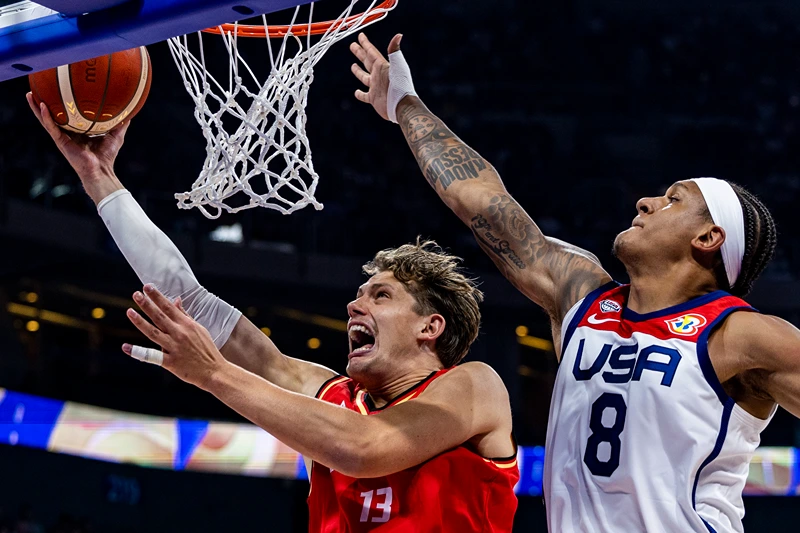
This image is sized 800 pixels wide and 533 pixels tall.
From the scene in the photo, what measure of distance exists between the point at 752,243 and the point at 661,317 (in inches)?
11.6

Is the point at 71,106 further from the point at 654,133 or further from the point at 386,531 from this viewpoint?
the point at 654,133

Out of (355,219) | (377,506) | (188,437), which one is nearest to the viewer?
(377,506)

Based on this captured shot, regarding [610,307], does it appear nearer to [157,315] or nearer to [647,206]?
[647,206]

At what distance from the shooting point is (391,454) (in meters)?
2.26

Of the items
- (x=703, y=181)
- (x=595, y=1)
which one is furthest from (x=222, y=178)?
(x=595, y=1)

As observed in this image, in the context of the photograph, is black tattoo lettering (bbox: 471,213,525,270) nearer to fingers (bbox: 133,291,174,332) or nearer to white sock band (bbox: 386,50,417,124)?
white sock band (bbox: 386,50,417,124)

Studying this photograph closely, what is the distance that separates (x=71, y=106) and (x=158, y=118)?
9260mm

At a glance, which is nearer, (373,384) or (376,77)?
(373,384)

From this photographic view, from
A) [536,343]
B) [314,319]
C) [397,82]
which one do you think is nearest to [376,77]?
[397,82]

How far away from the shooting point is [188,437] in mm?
10211

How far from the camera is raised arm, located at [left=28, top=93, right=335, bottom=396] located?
2.87m

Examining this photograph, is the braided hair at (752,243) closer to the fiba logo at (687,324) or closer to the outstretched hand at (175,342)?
the fiba logo at (687,324)

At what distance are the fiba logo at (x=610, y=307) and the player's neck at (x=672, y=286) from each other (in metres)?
0.04

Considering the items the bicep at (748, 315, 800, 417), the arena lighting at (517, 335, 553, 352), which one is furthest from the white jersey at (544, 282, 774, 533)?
the arena lighting at (517, 335, 553, 352)
